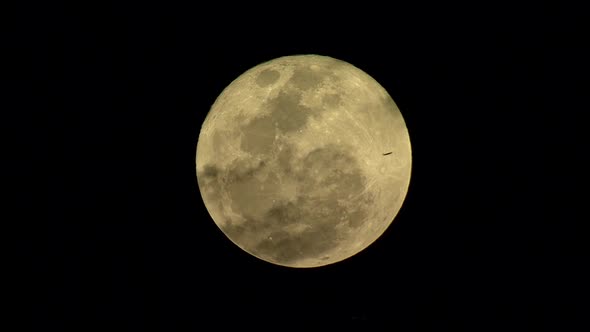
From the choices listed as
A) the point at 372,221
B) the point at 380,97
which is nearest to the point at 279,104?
the point at 380,97

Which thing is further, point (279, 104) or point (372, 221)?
point (372, 221)

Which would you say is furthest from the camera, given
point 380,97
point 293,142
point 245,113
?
point 380,97

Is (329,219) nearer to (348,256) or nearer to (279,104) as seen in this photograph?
(348,256)

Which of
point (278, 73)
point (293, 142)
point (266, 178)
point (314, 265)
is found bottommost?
point (314, 265)

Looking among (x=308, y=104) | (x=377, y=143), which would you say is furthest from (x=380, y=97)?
(x=308, y=104)

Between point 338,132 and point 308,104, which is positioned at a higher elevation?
point 308,104

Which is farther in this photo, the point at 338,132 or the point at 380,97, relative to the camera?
the point at 380,97

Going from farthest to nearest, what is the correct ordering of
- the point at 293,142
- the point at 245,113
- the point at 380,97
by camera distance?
the point at 380,97
the point at 245,113
the point at 293,142

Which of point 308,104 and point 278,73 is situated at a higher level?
point 278,73

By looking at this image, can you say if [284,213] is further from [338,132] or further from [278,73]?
[278,73]
